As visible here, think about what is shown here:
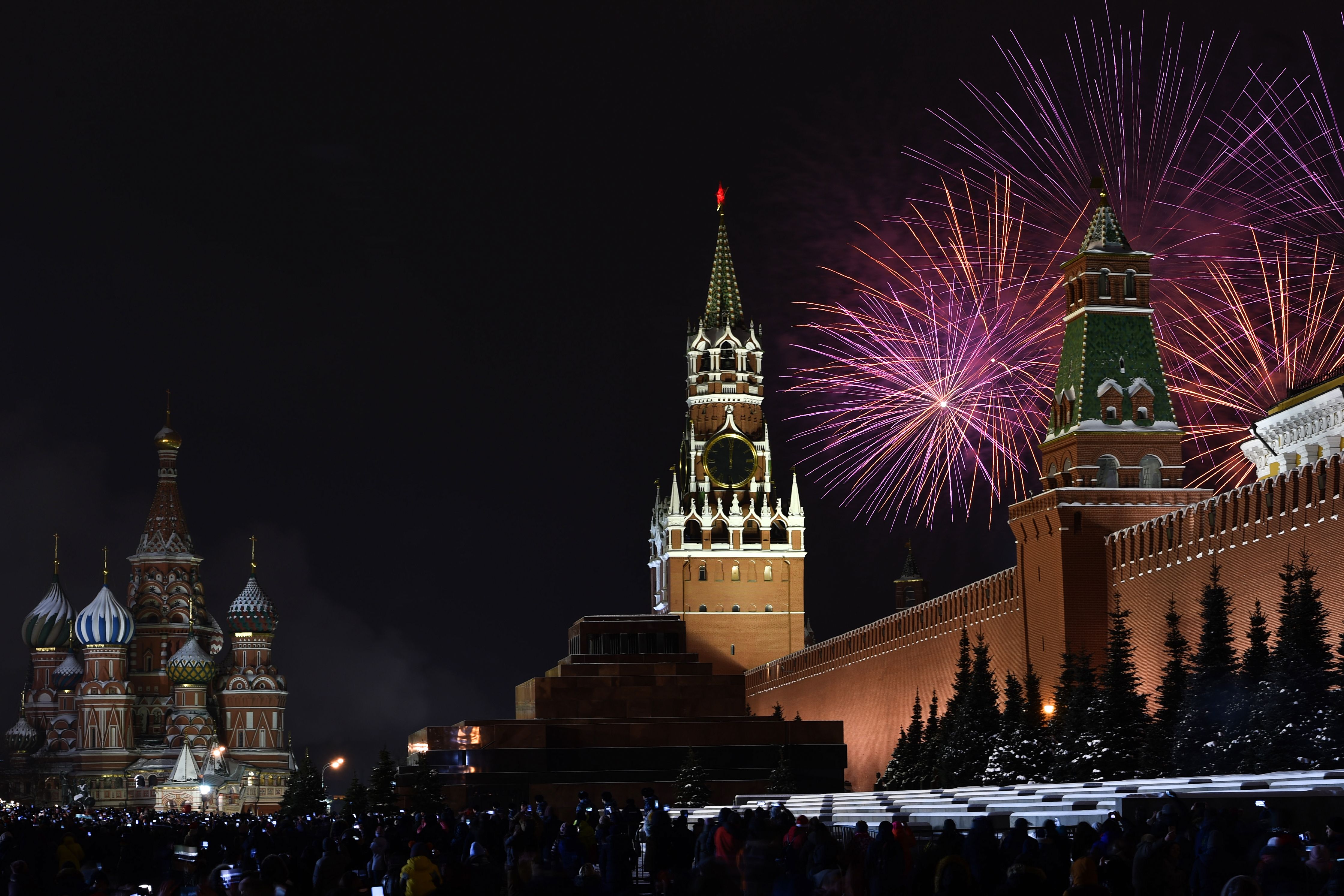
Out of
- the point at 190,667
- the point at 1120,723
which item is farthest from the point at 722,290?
the point at 1120,723

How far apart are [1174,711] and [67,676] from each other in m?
80.3

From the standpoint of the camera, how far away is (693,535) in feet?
248

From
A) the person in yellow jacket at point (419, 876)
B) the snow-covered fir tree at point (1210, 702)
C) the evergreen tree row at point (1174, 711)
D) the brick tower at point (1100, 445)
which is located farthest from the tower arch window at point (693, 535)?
the person in yellow jacket at point (419, 876)

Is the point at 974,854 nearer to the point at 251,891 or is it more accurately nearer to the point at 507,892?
the point at 507,892

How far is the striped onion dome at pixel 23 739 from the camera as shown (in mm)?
93188

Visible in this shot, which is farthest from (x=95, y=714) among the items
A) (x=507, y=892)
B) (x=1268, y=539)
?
(x=507, y=892)

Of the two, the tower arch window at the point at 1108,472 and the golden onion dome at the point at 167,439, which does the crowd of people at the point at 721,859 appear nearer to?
the tower arch window at the point at 1108,472

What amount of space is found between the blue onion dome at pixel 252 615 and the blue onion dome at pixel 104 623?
510cm

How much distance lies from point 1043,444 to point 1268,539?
6.85 meters

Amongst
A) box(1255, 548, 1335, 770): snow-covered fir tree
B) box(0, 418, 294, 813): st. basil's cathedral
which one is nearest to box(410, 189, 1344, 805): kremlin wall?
box(1255, 548, 1335, 770): snow-covered fir tree

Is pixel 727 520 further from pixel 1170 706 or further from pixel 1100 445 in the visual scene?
pixel 1170 706

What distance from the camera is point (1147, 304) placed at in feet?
109

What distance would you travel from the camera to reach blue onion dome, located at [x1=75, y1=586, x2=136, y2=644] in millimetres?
93312

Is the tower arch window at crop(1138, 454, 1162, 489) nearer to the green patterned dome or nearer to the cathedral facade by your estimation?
the cathedral facade
